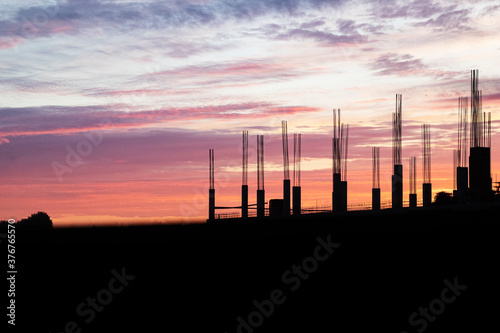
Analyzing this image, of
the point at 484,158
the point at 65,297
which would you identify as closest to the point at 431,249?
the point at 484,158

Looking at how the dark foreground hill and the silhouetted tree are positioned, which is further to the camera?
the silhouetted tree

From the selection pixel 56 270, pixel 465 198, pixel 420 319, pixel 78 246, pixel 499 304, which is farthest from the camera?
pixel 465 198

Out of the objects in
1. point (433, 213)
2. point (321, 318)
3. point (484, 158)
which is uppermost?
point (484, 158)

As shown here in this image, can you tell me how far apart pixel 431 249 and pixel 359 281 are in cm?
485

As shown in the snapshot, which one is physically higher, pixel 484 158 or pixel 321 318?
pixel 484 158

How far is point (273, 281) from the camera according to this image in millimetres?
28172

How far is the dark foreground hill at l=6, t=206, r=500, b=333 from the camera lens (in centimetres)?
2400

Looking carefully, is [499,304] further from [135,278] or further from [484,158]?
[484,158]

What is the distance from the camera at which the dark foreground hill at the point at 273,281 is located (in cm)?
2400

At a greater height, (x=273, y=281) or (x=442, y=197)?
(x=442, y=197)

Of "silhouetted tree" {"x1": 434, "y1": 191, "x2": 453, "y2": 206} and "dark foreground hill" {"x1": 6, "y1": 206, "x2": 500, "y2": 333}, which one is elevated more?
"silhouetted tree" {"x1": 434, "y1": 191, "x2": 453, "y2": 206}

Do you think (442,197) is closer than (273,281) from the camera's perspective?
No

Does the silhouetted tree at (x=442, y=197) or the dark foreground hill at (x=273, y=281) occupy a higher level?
the silhouetted tree at (x=442, y=197)

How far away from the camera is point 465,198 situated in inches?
1740
